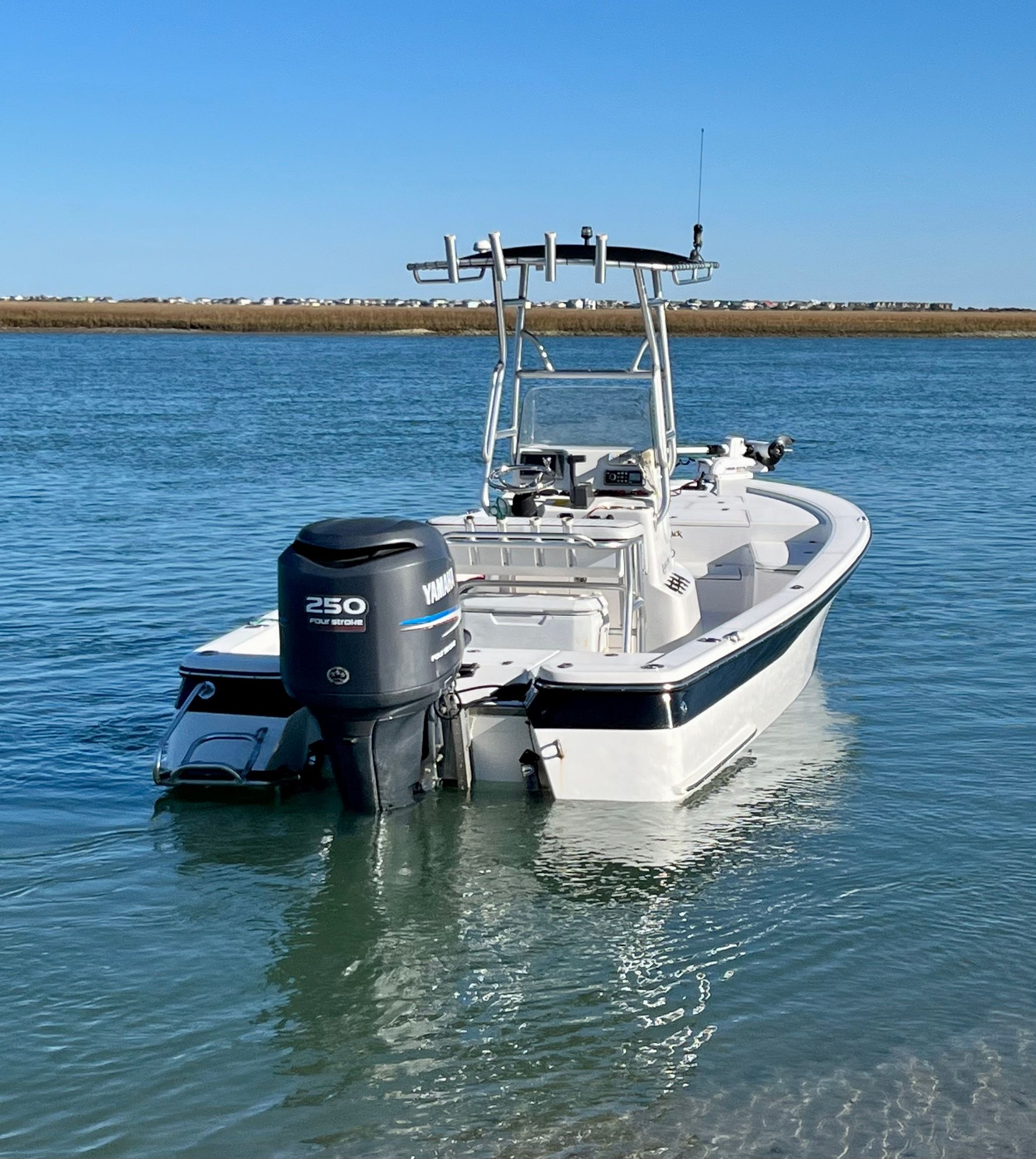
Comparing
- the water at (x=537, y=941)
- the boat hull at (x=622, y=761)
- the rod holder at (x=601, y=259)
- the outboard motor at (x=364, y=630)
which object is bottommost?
the water at (x=537, y=941)

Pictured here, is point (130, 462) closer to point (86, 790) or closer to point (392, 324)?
point (86, 790)

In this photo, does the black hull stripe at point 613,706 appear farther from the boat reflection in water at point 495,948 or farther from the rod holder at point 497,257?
the rod holder at point 497,257

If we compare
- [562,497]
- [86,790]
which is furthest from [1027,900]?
[86,790]

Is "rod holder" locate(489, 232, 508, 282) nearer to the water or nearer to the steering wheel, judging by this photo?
the steering wheel

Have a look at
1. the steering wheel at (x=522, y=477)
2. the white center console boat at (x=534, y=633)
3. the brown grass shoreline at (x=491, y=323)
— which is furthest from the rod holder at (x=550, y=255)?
the brown grass shoreline at (x=491, y=323)

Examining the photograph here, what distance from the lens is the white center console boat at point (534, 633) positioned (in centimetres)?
532

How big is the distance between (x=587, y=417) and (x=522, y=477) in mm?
762

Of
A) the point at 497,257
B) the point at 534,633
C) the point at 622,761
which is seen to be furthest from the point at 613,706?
the point at 497,257

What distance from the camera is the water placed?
412 centimetres

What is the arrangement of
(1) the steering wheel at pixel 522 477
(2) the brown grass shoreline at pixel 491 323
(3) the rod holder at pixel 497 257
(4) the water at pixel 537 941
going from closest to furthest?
(4) the water at pixel 537 941, (3) the rod holder at pixel 497 257, (1) the steering wheel at pixel 522 477, (2) the brown grass shoreline at pixel 491 323

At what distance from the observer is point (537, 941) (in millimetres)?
5129

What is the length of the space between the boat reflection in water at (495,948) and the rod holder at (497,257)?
2784mm

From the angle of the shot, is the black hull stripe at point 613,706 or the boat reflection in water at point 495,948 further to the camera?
the black hull stripe at point 613,706

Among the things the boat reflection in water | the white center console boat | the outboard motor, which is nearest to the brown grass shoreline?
the white center console boat
